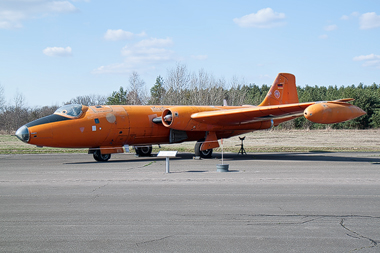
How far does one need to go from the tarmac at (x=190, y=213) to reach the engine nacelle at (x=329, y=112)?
382cm

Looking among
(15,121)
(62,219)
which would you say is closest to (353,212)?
(62,219)

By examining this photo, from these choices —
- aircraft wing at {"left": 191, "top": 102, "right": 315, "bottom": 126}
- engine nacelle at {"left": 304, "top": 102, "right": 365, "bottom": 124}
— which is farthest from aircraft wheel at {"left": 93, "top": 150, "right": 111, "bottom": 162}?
engine nacelle at {"left": 304, "top": 102, "right": 365, "bottom": 124}

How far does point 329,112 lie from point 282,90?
8.82 meters

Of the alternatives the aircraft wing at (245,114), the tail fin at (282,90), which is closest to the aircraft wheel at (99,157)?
the aircraft wing at (245,114)

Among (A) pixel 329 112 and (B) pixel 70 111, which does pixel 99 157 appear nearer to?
(B) pixel 70 111

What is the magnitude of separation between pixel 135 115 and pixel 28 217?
43.5 ft

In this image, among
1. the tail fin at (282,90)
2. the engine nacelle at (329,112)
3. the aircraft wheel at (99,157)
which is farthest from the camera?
the tail fin at (282,90)

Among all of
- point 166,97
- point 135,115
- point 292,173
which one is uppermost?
point 166,97

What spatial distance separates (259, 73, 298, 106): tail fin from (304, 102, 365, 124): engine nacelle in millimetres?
7832

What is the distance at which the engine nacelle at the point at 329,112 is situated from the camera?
1700cm

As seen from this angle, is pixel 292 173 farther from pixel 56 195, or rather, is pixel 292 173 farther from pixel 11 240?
pixel 11 240

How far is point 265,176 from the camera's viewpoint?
13992mm

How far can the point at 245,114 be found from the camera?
20703mm

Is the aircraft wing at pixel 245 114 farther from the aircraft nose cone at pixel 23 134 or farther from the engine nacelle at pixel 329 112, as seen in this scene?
the aircraft nose cone at pixel 23 134
